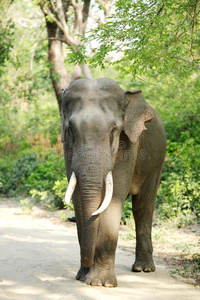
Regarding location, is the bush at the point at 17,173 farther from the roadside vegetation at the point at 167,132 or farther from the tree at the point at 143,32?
the tree at the point at 143,32

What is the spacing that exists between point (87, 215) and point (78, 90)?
145cm

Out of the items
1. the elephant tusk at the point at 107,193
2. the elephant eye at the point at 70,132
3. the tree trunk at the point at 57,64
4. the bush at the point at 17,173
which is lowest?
the bush at the point at 17,173

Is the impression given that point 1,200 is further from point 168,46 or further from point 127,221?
point 168,46

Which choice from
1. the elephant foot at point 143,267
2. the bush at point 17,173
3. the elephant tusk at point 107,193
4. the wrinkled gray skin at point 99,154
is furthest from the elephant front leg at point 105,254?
the bush at point 17,173

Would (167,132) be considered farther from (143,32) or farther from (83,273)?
(83,273)

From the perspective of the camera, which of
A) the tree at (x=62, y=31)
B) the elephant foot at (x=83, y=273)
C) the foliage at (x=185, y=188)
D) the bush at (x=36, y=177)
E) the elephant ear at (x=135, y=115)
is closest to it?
the elephant foot at (x=83, y=273)

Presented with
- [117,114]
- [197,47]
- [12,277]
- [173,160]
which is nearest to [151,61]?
[197,47]

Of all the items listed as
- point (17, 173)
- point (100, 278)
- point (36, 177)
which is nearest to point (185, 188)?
point (100, 278)

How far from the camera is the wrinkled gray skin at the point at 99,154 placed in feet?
14.4

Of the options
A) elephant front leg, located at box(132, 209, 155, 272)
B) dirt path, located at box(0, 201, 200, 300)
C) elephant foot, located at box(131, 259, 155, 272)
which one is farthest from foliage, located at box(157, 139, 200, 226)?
elephant foot, located at box(131, 259, 155, 272)

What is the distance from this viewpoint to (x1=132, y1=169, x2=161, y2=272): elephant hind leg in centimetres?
598

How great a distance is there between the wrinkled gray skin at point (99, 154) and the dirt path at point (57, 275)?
0.90ft

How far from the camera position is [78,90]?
194 inches

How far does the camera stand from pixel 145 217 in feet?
20.5
